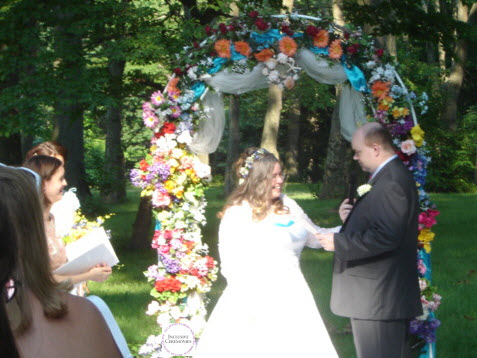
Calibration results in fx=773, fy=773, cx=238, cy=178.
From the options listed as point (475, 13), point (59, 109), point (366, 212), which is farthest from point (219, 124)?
point (475, 13)

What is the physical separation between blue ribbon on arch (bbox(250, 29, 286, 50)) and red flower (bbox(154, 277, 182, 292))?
2.57 m

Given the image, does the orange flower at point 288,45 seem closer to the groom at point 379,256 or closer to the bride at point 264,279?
the bride at point 264,279

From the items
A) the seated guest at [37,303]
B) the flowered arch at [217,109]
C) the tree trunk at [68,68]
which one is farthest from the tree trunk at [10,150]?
the seated guest at [37,303]

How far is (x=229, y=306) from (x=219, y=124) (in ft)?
8.84

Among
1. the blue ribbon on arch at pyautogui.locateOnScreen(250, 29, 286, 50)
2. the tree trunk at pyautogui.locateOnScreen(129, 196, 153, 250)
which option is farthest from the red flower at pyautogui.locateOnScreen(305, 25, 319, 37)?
the tree trunk at pyautogui.locateOnScreen(129, 196, 153, 250)

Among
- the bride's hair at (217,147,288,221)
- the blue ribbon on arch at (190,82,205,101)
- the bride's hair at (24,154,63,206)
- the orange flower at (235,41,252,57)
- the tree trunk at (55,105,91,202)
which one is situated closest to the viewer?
the bride's hair at (24,154,63,206)

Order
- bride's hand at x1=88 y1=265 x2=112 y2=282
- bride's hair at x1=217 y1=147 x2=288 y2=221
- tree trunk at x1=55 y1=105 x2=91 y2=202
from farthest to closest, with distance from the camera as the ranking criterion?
tree trunk at x1=55 y1=105 x2=91 y2=202 → bride's hair at x1=217 y1=147 x2=288 y2=221 → bride's hand at x1=88 y1=265 x2=112 y2=282

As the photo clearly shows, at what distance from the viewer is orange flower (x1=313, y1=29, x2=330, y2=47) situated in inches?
312

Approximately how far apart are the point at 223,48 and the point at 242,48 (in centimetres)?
20

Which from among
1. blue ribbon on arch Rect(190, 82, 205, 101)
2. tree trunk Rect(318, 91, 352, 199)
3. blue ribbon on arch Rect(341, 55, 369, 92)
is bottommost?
tree trunk Rect(318, 91, 352, 199)

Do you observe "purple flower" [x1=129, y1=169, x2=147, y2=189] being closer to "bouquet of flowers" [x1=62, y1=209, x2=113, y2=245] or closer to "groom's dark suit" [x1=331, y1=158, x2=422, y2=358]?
"bouquet of flowers" [x1=62, y1=209, x2=113, y2=245]

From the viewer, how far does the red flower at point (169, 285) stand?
7.70 meters

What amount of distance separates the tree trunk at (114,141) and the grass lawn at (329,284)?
1301 mm

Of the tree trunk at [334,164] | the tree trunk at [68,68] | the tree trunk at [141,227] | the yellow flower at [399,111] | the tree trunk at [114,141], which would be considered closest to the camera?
the yellow flower at [399,111]
